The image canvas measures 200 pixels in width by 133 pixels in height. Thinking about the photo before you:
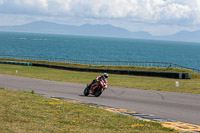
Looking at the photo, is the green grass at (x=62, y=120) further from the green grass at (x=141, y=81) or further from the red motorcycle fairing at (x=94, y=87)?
the green grass at (x=141, y=81)

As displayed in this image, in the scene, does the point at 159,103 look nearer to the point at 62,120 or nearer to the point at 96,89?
the point at 96,89

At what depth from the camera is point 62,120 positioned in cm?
1043

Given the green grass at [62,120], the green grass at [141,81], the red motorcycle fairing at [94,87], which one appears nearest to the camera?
the green grass at [62,120]

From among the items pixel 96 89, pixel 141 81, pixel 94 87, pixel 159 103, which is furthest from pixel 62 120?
pixel 141 81

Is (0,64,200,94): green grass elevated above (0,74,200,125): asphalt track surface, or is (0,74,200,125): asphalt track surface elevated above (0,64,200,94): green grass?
(0,64,200,94): green grass

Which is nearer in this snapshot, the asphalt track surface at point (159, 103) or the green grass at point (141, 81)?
the asphalt track surface at point (159, 103)

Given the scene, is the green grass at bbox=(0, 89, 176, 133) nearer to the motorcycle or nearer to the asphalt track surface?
the asphalt track surface

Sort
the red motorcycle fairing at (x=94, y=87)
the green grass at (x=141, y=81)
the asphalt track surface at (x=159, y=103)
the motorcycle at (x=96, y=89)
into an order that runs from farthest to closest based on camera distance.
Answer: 1. the green grass at (x=141, y=81)
2. the red motorcycle fairing at (x=94, y=87)
3. the motorcycle at (x=96, y=89)
4. the asphalt track surface at (x=159, y=103)

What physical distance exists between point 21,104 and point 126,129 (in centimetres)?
530

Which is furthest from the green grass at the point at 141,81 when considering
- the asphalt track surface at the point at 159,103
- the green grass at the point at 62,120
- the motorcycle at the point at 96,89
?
the green grass at the point at 62,120

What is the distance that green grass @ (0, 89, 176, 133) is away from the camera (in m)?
9.01

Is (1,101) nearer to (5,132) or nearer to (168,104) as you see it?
(5,132)

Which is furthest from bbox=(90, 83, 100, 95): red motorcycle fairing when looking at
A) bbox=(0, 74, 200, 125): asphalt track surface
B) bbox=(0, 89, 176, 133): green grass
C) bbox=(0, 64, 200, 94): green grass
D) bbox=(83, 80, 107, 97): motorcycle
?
bbox=(0, 64, 200, 94): green grass

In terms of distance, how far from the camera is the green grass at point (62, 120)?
9.01m
